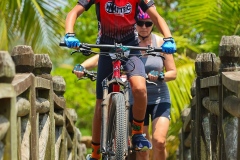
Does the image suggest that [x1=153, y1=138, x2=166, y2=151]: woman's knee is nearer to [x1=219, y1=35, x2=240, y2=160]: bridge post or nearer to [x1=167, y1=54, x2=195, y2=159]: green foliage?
[x1=219, y1=35, x2=240, y2=160]: bridge post

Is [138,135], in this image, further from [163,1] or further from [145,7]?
[163,1]

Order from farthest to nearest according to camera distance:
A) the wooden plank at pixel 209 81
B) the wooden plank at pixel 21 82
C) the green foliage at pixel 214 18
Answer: the green foliage at pixel 214 18, the wooden plank at pixel 209 81, the wooden plank at pixel 21 82

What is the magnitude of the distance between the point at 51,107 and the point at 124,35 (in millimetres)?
1189

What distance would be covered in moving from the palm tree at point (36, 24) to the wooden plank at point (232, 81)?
8.91 m

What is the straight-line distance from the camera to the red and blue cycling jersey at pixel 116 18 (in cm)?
677

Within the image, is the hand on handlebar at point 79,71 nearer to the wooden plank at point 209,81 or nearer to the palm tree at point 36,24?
the wooden plank at point 209,81

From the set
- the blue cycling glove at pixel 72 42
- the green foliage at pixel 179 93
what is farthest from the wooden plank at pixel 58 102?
the green foliage at pixel 179 93

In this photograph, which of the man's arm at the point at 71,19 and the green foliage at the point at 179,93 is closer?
the man's arm at the point at 71,19

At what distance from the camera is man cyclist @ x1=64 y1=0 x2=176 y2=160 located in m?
6.65

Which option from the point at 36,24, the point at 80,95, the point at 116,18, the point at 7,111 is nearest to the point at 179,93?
the point at 36,24

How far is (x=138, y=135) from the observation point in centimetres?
689

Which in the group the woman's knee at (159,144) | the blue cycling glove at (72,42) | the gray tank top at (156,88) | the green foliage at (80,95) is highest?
the blue cycling glove at (72,42)

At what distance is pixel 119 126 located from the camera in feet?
19.5

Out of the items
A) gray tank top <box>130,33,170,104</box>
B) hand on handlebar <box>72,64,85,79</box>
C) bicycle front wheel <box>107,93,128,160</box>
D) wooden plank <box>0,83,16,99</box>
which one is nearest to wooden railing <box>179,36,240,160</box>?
gray tank top <box>130,33,170,104</box>
